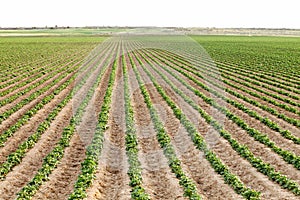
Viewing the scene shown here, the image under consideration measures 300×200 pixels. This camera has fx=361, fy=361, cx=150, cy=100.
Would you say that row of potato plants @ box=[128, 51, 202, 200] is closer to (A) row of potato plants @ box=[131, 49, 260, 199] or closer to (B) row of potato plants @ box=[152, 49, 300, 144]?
(A) row of potato plants @ box=[131, 49, 260, 199]

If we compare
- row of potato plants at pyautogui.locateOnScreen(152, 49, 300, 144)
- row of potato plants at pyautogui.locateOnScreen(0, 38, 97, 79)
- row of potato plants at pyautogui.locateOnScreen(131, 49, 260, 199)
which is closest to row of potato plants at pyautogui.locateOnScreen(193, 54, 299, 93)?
row of potato plants at pyautogui.locateOnScreen(152, 49, 300, 144)

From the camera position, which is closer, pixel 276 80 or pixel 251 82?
pixel 251 82

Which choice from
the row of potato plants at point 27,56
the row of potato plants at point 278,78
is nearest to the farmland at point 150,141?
the row of potato plants at point 278,78

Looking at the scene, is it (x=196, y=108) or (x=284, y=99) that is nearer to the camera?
→ (x=196, y=108)

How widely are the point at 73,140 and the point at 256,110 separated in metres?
9.79

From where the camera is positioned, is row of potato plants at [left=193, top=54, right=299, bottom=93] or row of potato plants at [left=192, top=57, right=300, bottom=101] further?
row of potato plants at [left=193, top=54, right=299, bottom=93]

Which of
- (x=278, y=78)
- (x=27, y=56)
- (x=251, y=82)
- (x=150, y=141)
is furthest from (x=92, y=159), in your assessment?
(x=27, y=56)

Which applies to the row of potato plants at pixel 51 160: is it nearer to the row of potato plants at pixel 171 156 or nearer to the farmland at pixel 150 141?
the farmland at pixel 150 141

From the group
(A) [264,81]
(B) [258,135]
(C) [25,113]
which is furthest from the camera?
(A) [264,81]

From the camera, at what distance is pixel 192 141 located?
1398cm

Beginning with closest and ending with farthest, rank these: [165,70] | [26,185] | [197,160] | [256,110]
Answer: [26,185], [197,160], [256,110], [165,70]

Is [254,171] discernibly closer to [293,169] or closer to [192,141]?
[293,169]

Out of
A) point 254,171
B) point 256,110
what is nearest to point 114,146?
point 254,171

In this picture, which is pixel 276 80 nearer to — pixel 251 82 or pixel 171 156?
pixel 251 82
